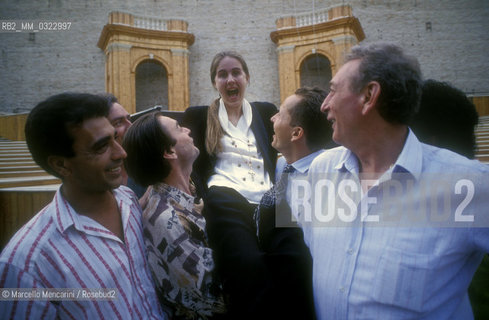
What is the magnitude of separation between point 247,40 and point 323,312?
45.0ft

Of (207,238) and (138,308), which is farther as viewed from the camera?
(207,238)

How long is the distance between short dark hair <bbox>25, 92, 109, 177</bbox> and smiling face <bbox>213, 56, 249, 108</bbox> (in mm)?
1192

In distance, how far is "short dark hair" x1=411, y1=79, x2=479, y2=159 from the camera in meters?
1.56

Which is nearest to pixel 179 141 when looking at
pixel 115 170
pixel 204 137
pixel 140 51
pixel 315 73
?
pixel 115 170

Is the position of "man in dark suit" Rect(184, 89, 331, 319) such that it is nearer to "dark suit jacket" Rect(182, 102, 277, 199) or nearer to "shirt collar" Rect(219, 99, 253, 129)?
"dark suit jacket" Rect(182, 102, 277, 199)

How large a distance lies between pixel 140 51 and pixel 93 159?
40.4ft

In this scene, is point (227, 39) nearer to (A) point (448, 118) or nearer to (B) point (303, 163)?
(B) point (303, 163)

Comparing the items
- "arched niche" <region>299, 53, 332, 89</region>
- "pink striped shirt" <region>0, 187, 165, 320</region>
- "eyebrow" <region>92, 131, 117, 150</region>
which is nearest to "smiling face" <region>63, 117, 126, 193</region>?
"eyebrow" <region>92, 131, 117, 150</region>

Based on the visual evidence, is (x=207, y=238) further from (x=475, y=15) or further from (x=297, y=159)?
(x=475, y=15)

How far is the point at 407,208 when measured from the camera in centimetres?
121

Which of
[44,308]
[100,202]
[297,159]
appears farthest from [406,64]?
[44,308]

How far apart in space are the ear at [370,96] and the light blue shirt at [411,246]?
198 mm

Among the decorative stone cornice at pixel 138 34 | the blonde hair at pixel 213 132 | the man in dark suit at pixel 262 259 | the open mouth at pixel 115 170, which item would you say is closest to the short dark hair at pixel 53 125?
the open mouth at pixel 115 170

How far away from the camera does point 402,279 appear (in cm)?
114
